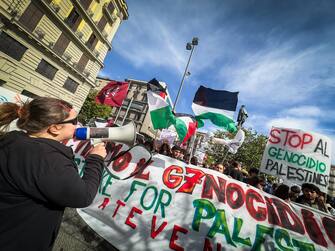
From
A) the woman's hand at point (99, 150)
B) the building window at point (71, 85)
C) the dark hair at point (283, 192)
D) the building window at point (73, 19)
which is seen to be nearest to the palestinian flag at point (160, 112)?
the dark hair at point (283, 192)

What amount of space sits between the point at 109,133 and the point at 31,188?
0.82m

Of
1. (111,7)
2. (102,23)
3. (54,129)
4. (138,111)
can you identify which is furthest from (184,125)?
(138,111)

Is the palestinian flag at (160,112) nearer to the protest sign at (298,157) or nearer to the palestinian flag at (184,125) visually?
the palestinian flag at (184,125)

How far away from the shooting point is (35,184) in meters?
1.04

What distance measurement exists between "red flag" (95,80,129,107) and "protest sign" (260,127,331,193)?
289 inches

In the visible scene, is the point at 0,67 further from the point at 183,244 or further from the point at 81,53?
the point at 183,244

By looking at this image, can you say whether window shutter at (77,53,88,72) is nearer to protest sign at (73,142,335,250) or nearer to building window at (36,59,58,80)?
building window at (36,59,58,80)

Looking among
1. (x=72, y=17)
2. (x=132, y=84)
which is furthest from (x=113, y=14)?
(x=132, y=84)

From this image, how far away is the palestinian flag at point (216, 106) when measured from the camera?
5984 mm

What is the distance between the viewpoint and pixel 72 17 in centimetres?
2106

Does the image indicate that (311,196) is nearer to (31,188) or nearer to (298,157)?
(298,157)

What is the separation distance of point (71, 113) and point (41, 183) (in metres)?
0.54

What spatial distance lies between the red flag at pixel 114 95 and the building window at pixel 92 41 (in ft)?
52.3

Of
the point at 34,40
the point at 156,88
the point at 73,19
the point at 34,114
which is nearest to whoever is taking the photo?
the point at 34,114
